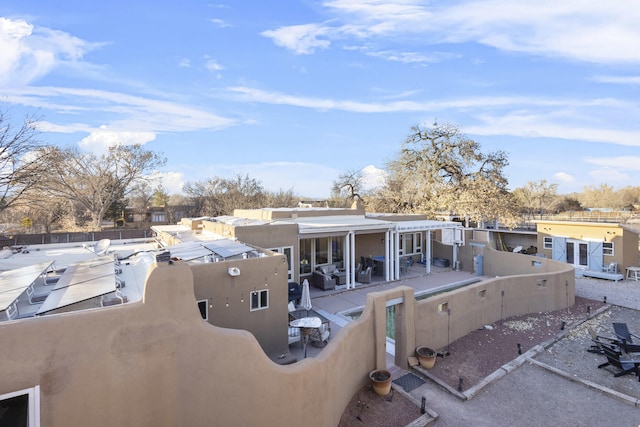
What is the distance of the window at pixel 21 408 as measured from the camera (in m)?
4.06

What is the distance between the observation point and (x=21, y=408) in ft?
13.5

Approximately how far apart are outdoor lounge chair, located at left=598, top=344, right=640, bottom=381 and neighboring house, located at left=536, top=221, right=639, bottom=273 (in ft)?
37.6

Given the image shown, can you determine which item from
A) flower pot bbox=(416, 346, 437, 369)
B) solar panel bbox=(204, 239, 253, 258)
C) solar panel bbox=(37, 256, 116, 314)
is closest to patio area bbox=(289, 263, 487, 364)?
flower pot bbox=(416, 346, 437, 369)

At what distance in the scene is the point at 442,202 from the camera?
27.4 meters

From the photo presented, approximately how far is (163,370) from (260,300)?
373 cm

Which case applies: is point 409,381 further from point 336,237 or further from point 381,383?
point 336,237

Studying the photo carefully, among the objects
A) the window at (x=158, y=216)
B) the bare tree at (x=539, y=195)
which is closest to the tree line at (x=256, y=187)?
the window at (x=158, y=216)

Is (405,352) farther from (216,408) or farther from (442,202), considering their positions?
(442,202)

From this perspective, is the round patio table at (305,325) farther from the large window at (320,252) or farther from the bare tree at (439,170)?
the bare tree at (439,170)

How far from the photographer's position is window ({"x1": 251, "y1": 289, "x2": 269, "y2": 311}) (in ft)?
28.5

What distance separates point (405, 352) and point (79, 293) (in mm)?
7987

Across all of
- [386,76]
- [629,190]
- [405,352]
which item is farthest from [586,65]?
[629,190]

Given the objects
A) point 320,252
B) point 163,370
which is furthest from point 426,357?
point 320,252

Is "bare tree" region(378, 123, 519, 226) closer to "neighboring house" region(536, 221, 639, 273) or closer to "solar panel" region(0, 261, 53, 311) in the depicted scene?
"neighboring house" region(536, 221, 639, 273)
